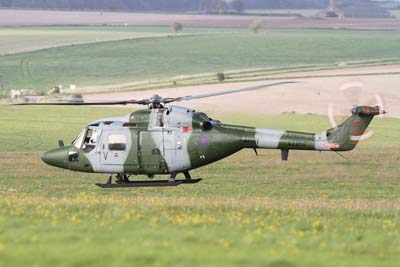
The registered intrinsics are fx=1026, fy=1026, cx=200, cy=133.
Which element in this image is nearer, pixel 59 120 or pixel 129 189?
pixel 129 189

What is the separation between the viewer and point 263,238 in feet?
43.5

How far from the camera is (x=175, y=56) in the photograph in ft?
377

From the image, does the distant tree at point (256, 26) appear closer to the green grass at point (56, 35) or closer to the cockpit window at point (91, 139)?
the green grass at point (56, 35)

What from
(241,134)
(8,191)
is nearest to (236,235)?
(241,134)

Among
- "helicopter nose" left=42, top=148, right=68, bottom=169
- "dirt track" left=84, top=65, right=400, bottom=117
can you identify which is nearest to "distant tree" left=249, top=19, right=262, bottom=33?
"dirt track" left=84, top=65, right=400, bottom=117

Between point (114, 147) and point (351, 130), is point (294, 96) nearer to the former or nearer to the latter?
point (114, 147)

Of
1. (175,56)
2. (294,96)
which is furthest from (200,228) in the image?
(175,56)

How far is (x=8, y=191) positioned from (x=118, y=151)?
3.21 m

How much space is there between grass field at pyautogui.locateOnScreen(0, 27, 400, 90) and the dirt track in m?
18.1

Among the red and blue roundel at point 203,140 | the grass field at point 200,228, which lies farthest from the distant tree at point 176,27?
the red and blue roundel at point 203,140

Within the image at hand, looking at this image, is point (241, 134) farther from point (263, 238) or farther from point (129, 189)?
point (263, 238)

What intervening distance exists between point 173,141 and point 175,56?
90.9 m

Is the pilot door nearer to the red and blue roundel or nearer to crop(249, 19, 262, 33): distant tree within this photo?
the red and blue roundel

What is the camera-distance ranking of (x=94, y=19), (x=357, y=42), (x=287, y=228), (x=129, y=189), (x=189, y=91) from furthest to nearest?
1. (x=94, y=19)
2. (x=357, y=42)
3. (x=189, y=91)
4. (x=129, y=189)
5. (x=287, y=228)
